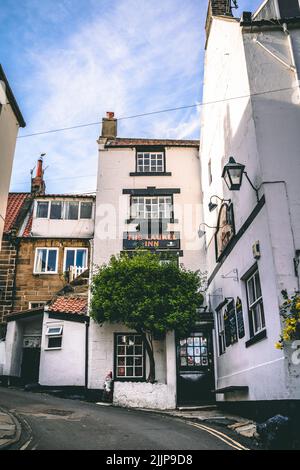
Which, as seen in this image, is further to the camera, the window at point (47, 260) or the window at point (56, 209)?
the window at point (56, 209)

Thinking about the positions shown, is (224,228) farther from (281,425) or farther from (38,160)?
(38,160)

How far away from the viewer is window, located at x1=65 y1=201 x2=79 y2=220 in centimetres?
2389

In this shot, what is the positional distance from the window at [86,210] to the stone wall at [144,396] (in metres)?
11.5

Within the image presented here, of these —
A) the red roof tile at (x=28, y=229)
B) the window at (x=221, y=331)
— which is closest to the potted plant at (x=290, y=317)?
the window at (x=221, y=331)

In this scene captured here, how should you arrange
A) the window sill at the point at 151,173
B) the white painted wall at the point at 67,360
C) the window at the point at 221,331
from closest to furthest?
the window at the point at 221,331
the white painted wall at the point at 67,360
the window sill at the point at 151,173

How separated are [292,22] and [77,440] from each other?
12791 mm

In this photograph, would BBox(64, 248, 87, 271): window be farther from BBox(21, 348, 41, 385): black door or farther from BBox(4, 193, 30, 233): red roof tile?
BBox(21, 348, 41, 385): black door

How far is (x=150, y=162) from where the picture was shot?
2283cm

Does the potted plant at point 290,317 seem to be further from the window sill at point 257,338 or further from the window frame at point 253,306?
the window frame at point 253,306

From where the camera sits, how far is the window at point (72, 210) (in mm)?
23891

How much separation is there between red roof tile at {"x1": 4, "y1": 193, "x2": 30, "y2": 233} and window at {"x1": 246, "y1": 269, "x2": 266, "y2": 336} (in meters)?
16.7

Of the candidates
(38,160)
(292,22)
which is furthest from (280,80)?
(38,160)

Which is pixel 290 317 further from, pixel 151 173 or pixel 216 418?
pixel 151 173

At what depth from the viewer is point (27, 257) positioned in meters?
23.4
